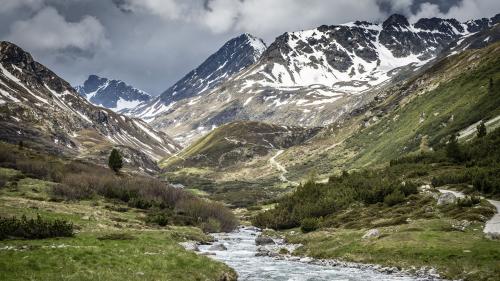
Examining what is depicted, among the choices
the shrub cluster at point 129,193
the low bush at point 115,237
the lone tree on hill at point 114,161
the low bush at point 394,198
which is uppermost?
the lone tree on hill at point 114,161

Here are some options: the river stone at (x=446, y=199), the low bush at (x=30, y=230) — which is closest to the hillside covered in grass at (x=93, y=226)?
the low bush at (x=30, y=230)

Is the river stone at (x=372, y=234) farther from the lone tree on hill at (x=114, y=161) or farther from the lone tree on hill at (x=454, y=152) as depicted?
the lone tree on hill at (x=114, y=161)

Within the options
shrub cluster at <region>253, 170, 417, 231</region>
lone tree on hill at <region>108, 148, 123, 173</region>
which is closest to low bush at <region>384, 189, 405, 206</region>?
shrub cluster at <region>253, 170, 417, 231</region>

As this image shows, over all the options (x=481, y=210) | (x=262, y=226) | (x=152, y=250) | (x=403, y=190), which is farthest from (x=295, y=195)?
(x=152, y=250)

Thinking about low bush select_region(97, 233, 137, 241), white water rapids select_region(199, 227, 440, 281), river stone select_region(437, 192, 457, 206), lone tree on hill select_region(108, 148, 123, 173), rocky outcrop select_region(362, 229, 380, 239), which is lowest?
white water rapids select_region(199, 227, 440, 281)

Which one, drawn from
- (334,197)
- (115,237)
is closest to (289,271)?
(115,237)

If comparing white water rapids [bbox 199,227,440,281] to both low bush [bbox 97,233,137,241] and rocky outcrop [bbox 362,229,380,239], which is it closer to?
rocky outcrop [bbox 362,229,380,239]

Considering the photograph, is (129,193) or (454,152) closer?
(129,193)

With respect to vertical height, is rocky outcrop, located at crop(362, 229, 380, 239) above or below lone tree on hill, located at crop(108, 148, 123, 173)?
below

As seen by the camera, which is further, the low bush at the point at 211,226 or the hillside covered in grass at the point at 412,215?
the low bush at the point at 211,226

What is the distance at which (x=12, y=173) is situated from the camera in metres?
100

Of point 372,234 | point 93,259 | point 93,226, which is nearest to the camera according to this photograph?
point 93,259

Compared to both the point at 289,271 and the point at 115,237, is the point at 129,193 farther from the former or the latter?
the point at 289,271

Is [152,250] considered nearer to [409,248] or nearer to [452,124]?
[409,248]
